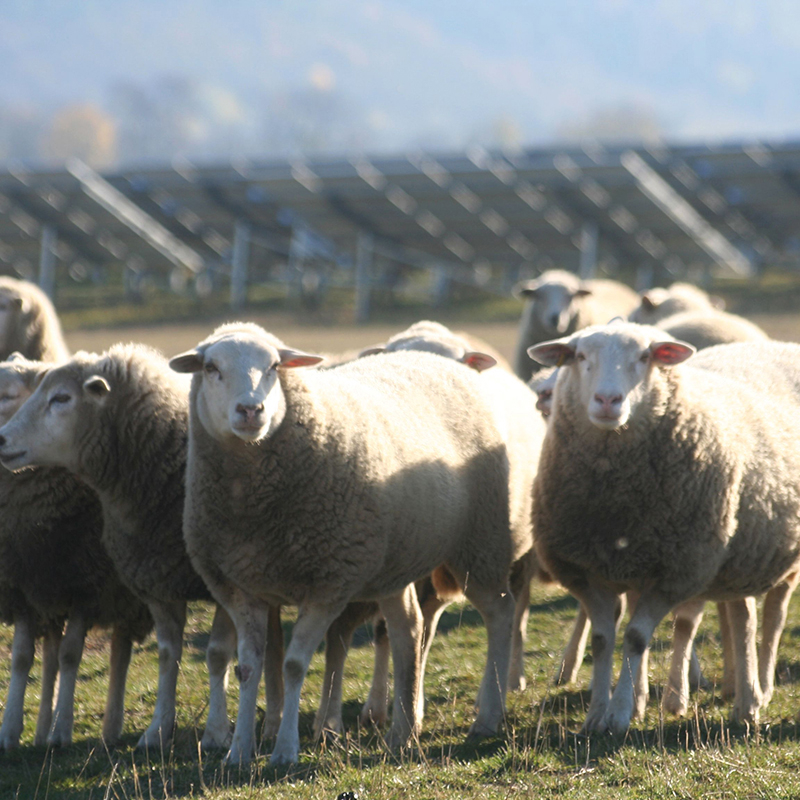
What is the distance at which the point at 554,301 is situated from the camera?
970 centimetres

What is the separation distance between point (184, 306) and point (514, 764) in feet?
58.0

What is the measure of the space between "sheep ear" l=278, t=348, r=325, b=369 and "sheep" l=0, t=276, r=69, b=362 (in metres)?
3.23

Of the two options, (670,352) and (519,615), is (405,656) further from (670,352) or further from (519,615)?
(670,352)

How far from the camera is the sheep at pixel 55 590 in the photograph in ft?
15.8

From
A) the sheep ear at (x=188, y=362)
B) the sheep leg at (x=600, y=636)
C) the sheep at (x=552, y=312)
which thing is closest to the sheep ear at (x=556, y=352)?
the sheep leg at (x=600, y=636)

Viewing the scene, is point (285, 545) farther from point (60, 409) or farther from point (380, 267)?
point (380, 267)

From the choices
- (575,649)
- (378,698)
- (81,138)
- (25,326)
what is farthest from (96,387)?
(81,138)

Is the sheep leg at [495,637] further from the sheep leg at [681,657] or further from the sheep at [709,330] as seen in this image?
the sheep at [709,330]

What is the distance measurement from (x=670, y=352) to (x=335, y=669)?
5.99 ft

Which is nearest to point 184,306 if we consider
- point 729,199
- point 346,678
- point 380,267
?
point 380,267

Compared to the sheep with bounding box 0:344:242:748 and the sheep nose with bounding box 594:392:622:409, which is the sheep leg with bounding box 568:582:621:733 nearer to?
the sheep nose with bounding box 594:392:622:409

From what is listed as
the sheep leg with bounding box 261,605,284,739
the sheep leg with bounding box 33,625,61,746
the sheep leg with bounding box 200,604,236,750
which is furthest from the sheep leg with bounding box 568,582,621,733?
the sheep leg with bounding box 33,625,61,746

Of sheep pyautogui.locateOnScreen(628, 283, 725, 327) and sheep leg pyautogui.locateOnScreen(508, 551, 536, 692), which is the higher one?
sheep pyautogui.locateOnScreen(628, 283, 725, 327)

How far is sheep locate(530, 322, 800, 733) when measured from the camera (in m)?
4.55
